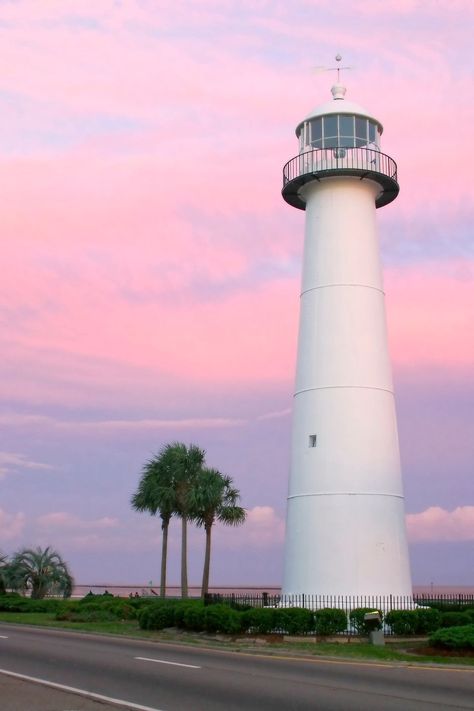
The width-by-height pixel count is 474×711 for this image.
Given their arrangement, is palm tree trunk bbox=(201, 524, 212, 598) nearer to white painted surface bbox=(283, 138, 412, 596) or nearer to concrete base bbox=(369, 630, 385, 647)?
white painted surface bbox=(283, 138, 412, 596)

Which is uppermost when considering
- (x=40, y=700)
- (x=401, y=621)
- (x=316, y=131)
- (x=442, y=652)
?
(x=316, y=131)

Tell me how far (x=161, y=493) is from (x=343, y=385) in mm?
26334

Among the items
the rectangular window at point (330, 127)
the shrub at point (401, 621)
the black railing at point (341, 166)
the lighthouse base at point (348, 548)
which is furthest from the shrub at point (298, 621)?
the rectangular window at point (330, 127)

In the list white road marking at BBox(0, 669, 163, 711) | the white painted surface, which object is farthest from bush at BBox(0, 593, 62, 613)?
white road marking at BBox(0, 669, 163, 711)

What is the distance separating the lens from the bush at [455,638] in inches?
849

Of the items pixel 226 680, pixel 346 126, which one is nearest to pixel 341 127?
pixel 346 126

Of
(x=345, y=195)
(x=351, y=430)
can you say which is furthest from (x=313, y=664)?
(x=345, y=195)

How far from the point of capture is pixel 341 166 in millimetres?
29781

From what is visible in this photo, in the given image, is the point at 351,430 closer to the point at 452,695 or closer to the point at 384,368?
the point at 384,368

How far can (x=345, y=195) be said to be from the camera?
99.2ft

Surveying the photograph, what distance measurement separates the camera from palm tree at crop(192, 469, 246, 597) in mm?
51812

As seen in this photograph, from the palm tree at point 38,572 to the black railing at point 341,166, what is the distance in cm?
3024

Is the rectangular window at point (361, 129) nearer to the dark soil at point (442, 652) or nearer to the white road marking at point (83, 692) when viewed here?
the dark soil at point (442, 652)

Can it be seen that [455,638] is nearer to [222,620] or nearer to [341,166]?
[222,620]
